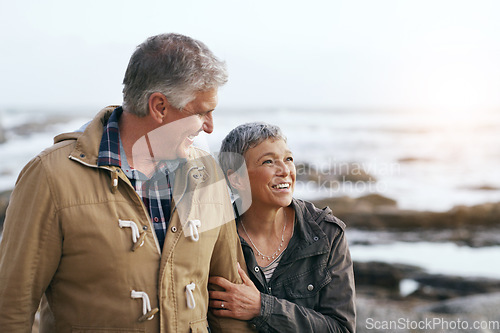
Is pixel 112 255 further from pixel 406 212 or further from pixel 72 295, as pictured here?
pixel 406 212

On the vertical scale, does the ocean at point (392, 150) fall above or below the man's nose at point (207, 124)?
below

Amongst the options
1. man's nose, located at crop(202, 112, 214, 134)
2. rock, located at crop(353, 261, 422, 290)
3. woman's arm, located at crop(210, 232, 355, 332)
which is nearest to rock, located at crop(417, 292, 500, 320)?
Result: rock, located at crop(353, 261, 422, 290)

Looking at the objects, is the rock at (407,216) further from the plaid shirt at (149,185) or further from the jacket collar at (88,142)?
the jacket collar at (88,142)

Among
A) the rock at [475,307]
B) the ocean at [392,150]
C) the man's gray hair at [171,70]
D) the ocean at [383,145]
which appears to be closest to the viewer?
the man's gray hair at [171,70]

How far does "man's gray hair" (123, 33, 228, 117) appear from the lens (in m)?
1.97

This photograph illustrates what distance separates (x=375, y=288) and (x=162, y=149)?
17.4ft

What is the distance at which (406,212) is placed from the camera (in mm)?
9883

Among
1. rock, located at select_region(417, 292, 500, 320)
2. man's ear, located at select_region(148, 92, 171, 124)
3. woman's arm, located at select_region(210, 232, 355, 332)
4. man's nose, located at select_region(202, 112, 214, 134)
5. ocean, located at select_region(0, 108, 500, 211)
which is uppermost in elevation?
man's ear, located at select_region(148, 92, 171, 124)

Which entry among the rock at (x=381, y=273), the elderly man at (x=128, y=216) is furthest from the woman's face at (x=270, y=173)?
the rock at (x=381, y=273)

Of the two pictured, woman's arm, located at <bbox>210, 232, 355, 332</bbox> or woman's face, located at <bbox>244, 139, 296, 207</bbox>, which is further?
woman's face, located at <bbox>244, 139, 296, 207</bbox>

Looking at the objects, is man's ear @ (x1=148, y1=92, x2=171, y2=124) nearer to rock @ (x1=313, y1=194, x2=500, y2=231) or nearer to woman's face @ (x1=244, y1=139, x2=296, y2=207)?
woman's face @ (x1=244, y1=139, x2=296, y2=207)

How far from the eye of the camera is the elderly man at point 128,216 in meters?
1.83

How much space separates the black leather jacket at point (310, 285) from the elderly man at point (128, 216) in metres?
0.29

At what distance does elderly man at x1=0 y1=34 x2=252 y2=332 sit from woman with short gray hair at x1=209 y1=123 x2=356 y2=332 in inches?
10.3
